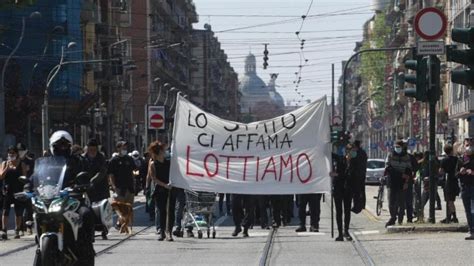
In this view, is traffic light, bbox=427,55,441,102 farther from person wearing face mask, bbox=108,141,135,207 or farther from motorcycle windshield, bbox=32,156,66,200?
motorcycle windshield, bbox=32,156,66,200

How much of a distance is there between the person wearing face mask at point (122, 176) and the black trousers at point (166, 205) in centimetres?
215

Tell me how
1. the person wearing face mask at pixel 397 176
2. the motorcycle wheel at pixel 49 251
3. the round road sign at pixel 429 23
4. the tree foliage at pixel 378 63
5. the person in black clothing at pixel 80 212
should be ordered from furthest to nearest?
the tree foliage at pixel 378 63 → the person wearing face mask at pixel 397 176 → the round road sign at pixel 429 23 → the person in black clothing at pixel 80 212 → the motorcycle wheel at pixel 49 251

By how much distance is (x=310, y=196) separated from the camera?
2427 cm

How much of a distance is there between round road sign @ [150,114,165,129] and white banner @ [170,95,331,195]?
16.3m

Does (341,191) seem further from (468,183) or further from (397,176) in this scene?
(397,176)

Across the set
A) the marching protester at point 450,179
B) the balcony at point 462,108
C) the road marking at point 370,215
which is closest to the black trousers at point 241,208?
the marching protester at point 450,179

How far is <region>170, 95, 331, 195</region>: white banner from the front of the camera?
21.8 m

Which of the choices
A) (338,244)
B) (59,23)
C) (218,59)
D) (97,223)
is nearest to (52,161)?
(97,223)

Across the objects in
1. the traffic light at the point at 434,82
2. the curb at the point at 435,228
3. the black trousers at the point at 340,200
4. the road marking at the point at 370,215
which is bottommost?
the road marking at the point at 370,215

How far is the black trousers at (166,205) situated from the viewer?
21969 mm

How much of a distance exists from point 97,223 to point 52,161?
0.77 meters

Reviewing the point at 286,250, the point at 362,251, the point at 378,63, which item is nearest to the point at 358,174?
the point at 286,250

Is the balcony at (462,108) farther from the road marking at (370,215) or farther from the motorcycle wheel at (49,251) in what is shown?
the motorcycle wheel at (49,251)

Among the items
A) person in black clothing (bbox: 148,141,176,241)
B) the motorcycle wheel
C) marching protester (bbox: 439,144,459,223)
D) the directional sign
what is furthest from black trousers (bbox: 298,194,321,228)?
the motorcycle wheel
